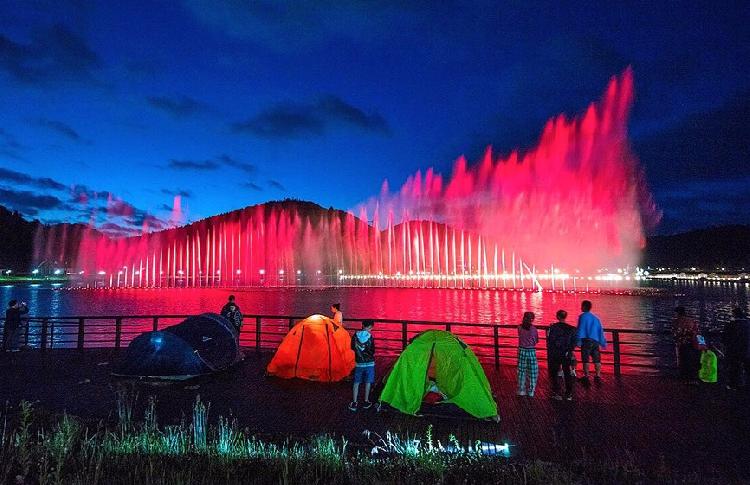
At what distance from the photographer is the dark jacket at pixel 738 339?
10398 millimetres

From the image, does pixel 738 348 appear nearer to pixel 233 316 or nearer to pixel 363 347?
pixel 363 347

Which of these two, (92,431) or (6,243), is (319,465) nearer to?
(92,431)

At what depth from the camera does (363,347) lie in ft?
31.3

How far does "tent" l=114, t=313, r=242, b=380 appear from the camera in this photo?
11.8 metres

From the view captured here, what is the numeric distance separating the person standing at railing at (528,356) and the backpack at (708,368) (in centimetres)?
447

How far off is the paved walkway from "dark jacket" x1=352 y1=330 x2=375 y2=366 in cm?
105

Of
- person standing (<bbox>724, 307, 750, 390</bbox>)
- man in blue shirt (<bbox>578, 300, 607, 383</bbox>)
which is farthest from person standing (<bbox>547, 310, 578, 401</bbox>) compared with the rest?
person standing (<bbox>724, 307, 750, 390</bbox>)

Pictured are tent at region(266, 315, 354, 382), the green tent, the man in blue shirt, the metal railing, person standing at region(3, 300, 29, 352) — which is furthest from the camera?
person standing at region(3, 300, 29, 352)

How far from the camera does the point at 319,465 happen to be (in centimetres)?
556

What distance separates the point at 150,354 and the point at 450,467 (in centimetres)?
933

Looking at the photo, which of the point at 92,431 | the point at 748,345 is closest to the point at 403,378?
the point at 92,431

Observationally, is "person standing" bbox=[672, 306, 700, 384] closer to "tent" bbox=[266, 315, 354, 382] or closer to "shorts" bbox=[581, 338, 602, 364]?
"shorts" bbox=[581, 338, 602, 364]

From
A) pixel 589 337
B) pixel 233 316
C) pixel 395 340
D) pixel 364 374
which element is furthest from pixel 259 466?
pixel 395 340

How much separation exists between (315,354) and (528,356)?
5.36 m
